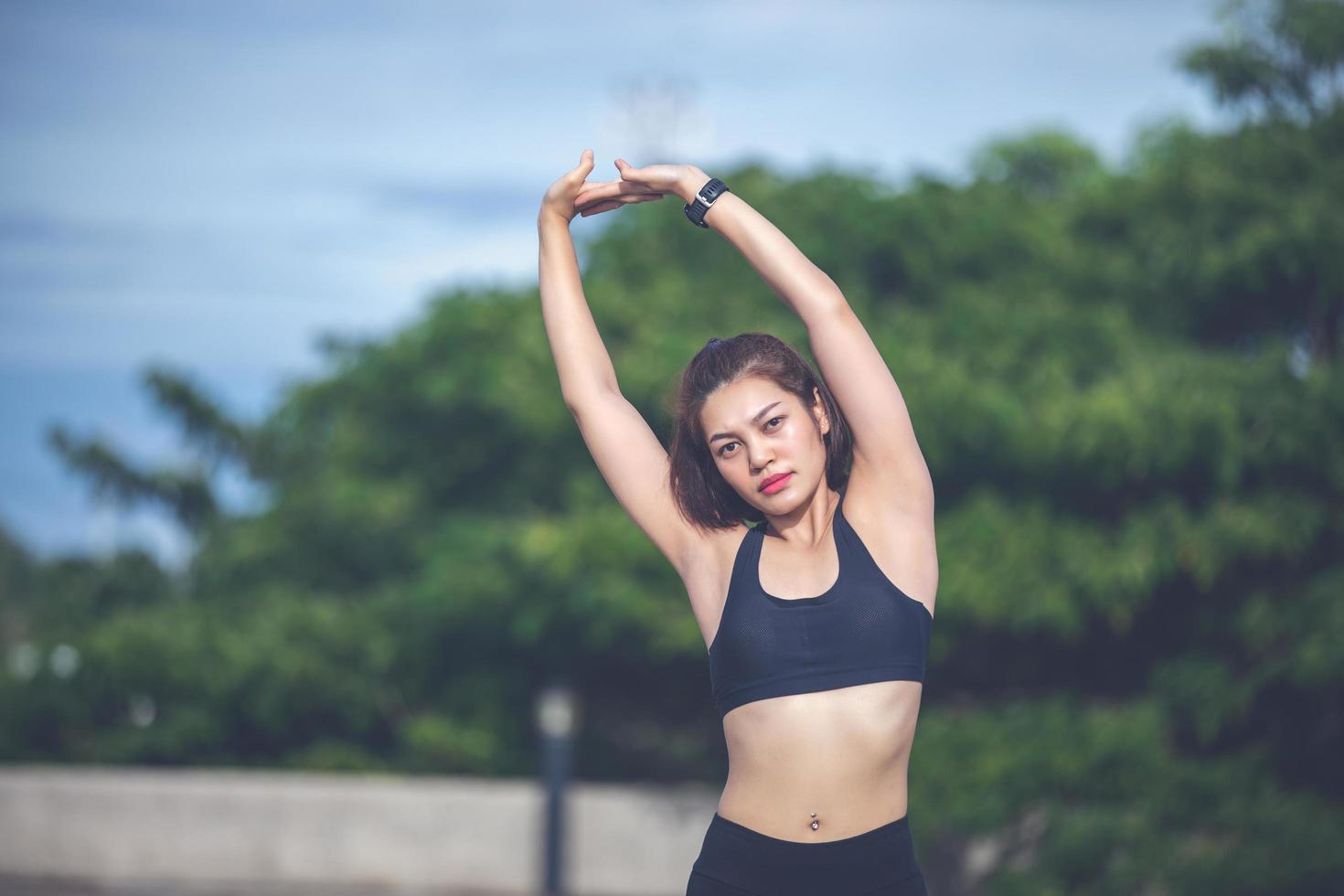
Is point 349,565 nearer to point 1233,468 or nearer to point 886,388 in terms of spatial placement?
point 1233,468

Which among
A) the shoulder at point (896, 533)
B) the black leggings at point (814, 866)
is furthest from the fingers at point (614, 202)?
the black leggings at point (814, 866)

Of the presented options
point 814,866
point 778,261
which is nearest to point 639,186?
point 778,261

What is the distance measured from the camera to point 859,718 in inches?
88.4

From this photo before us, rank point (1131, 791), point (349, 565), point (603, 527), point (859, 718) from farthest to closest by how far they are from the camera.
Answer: point (349, 565)
point (603, 527)
point (1131, 791)
point (859, 718)

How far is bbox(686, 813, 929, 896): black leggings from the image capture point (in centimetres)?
222

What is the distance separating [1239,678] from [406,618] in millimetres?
5911

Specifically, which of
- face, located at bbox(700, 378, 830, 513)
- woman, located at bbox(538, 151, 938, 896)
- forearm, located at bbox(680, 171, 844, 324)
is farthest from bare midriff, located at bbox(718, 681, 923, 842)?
forearm, located at bbox(680, 171, 844, 324)

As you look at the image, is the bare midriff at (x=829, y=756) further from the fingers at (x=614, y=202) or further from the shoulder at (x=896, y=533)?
the fingers at (x=614, y=202)

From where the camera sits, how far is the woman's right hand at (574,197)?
2.54 m

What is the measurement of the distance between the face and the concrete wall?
25.4 feet

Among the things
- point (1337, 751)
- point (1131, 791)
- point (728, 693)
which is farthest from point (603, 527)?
point (728, 693)

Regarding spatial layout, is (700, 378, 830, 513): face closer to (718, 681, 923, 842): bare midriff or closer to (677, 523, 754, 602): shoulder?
(677, 523, 754, 602): shoulder

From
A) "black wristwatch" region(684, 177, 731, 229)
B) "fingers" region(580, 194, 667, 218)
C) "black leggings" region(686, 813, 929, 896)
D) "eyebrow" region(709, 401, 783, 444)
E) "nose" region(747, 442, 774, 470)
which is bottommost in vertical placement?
"black leggings" region(686, 813, 929, 896)

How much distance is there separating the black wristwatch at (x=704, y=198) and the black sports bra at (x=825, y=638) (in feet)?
2.05
